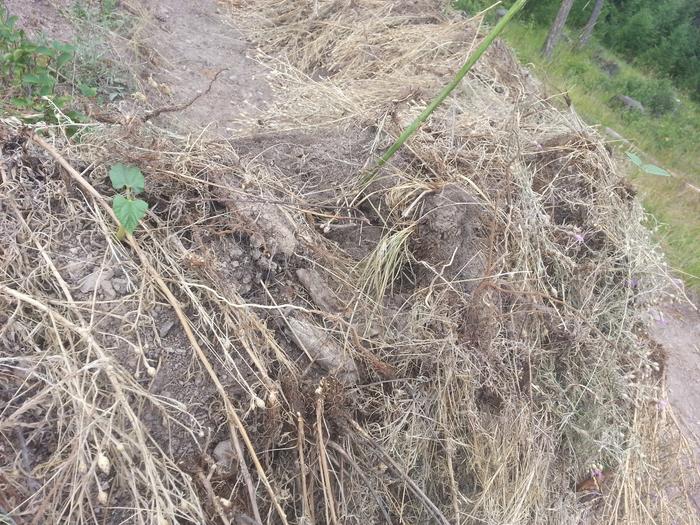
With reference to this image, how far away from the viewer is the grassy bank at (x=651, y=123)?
449 centimetres

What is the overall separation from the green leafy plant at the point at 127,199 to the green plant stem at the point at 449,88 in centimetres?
89

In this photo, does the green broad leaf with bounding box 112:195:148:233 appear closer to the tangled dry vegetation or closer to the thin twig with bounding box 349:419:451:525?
the tangled dry vegetation

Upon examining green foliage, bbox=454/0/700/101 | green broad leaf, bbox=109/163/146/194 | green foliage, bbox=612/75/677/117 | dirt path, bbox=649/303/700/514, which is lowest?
dirt path, bbox=649/303/700/514

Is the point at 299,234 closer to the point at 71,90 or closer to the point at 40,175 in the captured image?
the point at 40,175

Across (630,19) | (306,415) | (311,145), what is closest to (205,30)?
(311,145)

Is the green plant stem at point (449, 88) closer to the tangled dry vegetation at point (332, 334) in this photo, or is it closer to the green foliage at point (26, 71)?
the tangled dry vegetation at point (332, 334)

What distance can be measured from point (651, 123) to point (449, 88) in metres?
10.5

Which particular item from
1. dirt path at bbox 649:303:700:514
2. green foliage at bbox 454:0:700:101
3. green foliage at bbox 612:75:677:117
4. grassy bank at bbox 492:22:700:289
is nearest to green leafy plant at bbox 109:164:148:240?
grassy bank at bbox 492:22:700:289

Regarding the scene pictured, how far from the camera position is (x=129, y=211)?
141 cm

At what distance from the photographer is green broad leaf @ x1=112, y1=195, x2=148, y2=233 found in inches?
54.9

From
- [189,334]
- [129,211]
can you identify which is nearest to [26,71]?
[129,211]

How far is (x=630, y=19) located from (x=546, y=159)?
18.1 meters

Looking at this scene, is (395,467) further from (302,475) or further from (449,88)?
(449,88)

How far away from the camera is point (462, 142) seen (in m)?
2.39
